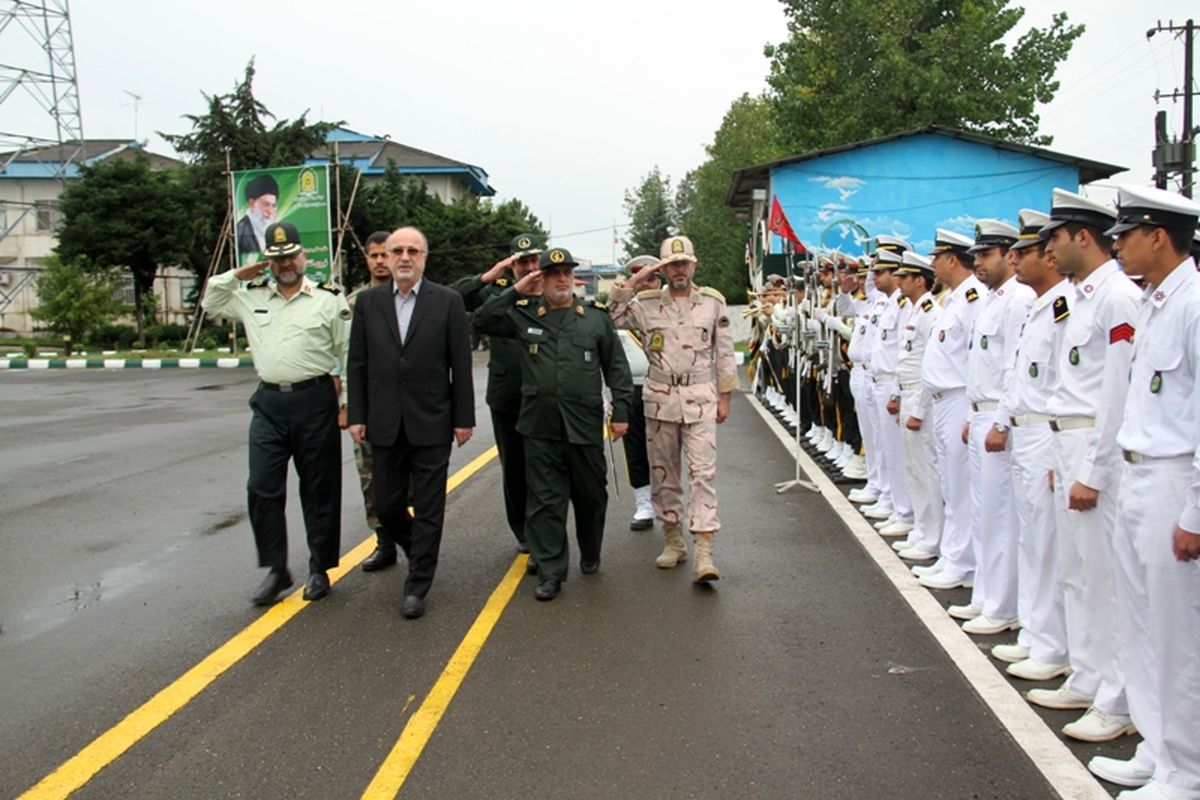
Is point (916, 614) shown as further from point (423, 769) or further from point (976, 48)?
point (976, 48)

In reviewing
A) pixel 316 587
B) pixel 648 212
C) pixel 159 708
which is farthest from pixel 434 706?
pixel 648 212

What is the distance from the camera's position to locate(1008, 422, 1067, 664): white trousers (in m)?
4.49

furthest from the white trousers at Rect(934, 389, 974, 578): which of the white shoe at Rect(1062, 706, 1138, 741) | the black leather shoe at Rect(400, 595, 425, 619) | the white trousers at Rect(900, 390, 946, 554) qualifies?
the black leather shoe at Rect(400, 595, 425, 619)

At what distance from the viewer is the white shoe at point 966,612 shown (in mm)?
5383

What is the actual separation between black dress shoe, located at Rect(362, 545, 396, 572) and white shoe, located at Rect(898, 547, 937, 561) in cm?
323

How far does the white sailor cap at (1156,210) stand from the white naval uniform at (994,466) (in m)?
1.69

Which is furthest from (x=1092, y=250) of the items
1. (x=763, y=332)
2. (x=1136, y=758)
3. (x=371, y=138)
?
(x=371, y=138)

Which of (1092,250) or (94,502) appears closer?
(1092,250)

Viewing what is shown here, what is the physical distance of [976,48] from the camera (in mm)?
30578

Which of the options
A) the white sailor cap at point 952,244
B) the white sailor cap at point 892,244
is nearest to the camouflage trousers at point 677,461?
the white sailor cap at point 952,244

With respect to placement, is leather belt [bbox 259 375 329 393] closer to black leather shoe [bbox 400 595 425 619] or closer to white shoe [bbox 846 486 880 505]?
black leather shoe [bbox 400 595 425 619]

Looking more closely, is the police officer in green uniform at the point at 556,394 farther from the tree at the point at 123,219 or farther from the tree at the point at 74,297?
the tree at the point at 123,219

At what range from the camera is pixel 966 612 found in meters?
5.41

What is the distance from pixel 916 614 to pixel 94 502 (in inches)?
265
